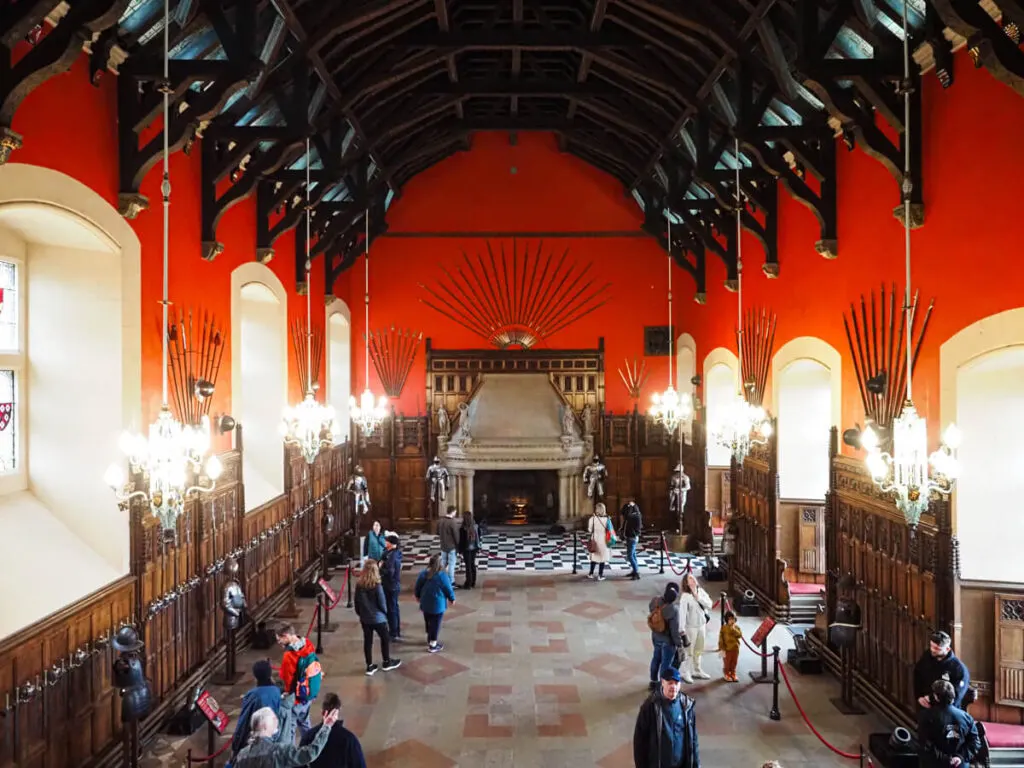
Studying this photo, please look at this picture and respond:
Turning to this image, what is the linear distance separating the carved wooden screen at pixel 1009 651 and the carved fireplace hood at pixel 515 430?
912 centimetres

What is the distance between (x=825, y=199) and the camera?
7668 millimetres

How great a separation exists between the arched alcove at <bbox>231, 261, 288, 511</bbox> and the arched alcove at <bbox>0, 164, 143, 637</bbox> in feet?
12.4

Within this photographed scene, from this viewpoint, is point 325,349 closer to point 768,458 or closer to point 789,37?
point 768,458

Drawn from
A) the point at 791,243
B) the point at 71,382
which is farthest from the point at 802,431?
the point at 71,382

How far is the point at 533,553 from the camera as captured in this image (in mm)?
12773

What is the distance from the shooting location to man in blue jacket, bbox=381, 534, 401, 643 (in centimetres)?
818

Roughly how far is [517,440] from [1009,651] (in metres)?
9.51

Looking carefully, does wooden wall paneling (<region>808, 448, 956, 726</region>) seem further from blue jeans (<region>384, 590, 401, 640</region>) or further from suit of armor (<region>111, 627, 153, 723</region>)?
suit of armor (<region>111, 627, 153, 723</region>)

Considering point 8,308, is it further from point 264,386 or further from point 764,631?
point 764,631

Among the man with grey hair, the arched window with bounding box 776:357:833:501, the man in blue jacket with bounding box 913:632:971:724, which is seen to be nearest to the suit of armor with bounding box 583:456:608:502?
the arched window with bounding box 776:357:833:501

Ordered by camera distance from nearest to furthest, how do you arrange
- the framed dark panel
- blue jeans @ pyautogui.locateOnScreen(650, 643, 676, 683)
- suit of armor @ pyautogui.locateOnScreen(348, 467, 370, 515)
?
1. blue jeans @ pyautogui.locateOnScreen(650, 643, 676, 683)
2. suit of armor @ pyautogui.locateOnScreen(348, 467, 370, 515)
3. the framed dark panel

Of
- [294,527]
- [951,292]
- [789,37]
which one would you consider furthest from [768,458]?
[294,527]

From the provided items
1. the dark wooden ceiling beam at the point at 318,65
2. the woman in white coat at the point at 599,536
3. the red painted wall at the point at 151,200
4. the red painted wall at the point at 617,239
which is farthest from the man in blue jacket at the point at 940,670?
the dark wooden ceiling beam at the point at 318,65

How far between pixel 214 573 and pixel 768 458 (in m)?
6.59
